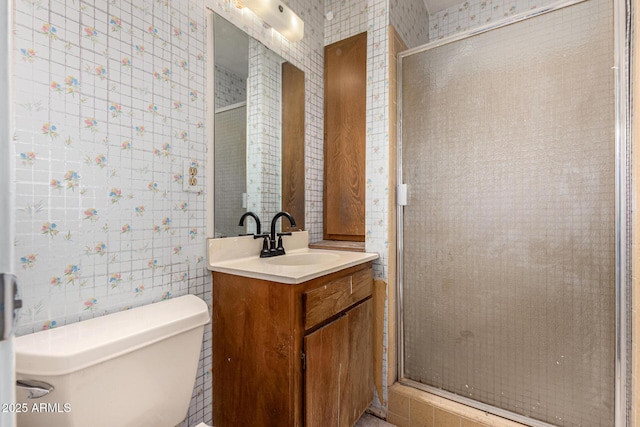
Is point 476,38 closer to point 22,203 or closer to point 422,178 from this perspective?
point 422,178

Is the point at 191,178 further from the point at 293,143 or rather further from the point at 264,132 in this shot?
the point at 293,143

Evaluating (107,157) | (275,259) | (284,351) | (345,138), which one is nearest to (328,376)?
(284,351)

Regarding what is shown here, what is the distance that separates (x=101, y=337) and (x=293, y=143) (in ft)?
4.28

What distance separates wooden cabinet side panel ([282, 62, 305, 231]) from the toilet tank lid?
816mm

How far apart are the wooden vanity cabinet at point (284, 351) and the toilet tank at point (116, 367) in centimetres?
19

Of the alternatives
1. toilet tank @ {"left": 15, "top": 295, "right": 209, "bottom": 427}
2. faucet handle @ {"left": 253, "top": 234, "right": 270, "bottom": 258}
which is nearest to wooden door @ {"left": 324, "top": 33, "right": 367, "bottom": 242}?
faucet handle @ {"left": 253, "top": 234, "right": 270, "bottom": 258}

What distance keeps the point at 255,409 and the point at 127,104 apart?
1.17 metres

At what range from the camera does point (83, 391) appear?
0.75 m

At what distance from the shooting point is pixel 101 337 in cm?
80

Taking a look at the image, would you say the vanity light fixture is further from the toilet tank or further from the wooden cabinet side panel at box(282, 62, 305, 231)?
the toilet tank

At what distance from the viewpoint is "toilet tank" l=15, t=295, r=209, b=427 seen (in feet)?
2.35

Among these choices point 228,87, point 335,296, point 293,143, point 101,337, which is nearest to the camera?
point 101,337

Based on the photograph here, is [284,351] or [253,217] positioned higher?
[253,217]

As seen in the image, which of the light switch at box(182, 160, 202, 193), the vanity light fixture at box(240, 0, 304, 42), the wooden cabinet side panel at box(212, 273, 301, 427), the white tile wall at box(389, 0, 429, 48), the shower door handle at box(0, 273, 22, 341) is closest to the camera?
the shower door handle at box(0, 273, 22, 341)
